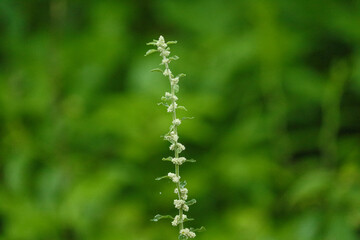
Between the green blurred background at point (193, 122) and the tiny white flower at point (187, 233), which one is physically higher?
the green blurred background at point (193, 122)

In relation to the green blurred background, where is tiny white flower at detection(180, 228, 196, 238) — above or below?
below

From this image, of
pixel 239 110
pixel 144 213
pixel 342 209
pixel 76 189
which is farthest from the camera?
pixel 239 110

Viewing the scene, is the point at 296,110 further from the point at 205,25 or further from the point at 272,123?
the point at 205,25

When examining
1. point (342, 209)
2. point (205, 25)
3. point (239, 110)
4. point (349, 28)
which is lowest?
point (342, 209)

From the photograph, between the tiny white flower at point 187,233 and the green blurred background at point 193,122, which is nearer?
the tiny white flower at point 187,233

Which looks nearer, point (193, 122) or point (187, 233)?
point (187, 233)

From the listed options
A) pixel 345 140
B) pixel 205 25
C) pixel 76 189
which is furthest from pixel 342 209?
pixel 205 25

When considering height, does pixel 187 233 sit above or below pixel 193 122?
below

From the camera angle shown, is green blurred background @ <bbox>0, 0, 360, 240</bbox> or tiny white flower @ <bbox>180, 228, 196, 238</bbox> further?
green blurred background @ <bbox>0, 0, 360, 240</bbox>
